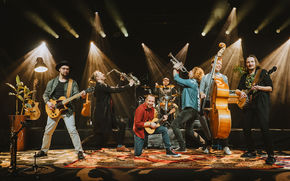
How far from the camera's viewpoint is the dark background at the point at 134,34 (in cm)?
728

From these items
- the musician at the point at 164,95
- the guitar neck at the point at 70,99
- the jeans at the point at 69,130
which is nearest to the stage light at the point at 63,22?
the musician at the point at 164,95

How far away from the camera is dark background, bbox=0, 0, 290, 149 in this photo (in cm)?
728

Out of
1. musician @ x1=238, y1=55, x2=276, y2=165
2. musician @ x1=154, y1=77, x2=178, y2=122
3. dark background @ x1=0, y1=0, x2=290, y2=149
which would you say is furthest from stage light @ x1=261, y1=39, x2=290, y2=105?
musician @ x1=238, y1=55, x2=276, y2=165

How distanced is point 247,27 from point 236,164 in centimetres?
654

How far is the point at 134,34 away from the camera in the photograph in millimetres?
8930

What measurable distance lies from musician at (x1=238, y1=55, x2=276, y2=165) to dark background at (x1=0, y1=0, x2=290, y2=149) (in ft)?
13.4

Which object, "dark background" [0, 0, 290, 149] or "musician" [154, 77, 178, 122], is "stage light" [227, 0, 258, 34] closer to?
"dark background" [0, 0, 290, 149]

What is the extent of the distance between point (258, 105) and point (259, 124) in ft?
1.18

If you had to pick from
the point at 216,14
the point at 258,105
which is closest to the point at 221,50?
the point at 258,105

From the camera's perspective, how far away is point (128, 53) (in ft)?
30.2

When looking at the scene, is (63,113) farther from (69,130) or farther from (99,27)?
(99,27)

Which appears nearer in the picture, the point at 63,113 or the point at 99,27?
the point at 63,113

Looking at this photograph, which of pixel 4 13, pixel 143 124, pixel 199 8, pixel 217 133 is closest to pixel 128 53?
pixel 199 8

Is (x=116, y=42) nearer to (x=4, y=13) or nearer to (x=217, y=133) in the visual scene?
(x=4, y=13)
